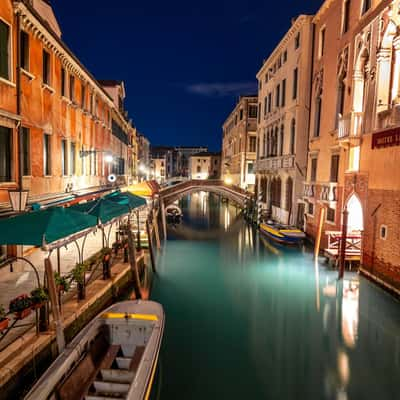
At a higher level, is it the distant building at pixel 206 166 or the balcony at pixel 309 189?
the distant building at pixel 206 166

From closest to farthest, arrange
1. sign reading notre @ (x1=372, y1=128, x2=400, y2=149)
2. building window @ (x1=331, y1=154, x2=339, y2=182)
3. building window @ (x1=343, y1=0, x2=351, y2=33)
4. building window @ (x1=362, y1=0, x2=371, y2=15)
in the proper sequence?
sign reading notre @ (x1=372, y1=128, x2=400, y2=149) → building window @ (x1=362, y1=0, x2=371, y2=15) → building window @ (x1=343, y1=0, x2=351, y2=33) → building window @ (x1=331, y1=154, x2=339, y2=182)

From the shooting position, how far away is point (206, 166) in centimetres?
6188

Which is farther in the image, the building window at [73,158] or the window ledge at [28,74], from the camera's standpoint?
the building window at [73,158]

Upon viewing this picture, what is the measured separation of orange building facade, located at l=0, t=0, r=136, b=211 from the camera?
7441 mm

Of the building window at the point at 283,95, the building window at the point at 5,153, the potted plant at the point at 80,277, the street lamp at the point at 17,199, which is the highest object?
the building window at the point at 283,95

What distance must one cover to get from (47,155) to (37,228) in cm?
556

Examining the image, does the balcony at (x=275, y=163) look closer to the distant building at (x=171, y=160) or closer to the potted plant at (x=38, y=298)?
the potted plant at (x=38, y=298)

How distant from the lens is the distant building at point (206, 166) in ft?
200

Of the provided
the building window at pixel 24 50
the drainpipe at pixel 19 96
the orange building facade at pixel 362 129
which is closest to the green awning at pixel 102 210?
the drainpipe at pixel 19 96

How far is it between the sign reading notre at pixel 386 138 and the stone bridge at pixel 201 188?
1667 centimetres

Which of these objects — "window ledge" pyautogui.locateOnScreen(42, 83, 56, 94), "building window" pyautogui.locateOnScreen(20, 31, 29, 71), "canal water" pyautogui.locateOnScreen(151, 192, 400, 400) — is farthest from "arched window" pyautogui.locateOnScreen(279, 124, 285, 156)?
"building window" pyautogui.locateOnScreen(20, 31, 29, 71)

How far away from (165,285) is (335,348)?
554 cm

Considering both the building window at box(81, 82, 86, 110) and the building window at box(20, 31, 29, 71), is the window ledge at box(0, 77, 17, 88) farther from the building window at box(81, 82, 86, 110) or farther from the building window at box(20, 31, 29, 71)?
the building window at box(81, 82, 86, 110)

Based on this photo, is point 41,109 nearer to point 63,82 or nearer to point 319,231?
point 63,82
